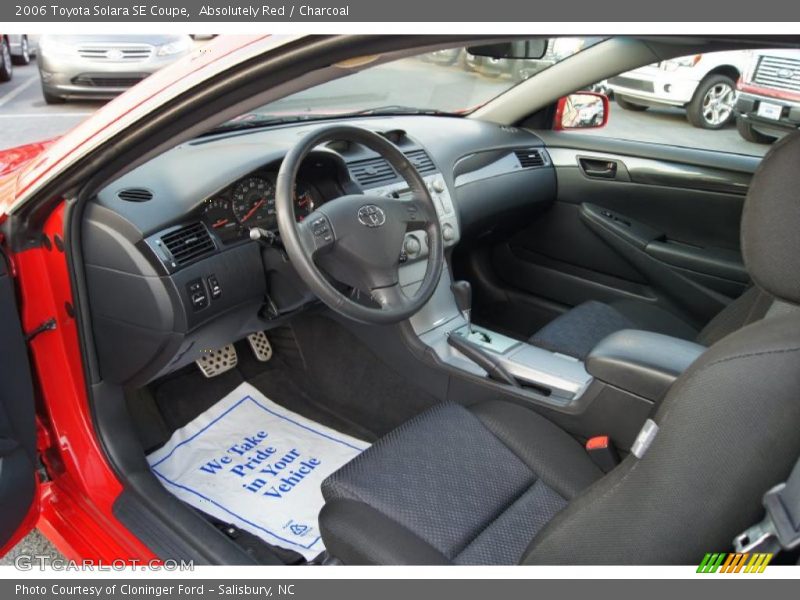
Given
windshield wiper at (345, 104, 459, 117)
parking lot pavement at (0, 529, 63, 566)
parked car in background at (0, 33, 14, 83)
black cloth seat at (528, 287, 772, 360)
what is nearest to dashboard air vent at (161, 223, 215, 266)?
parking lot pavement at (0, 529, 63, 566)

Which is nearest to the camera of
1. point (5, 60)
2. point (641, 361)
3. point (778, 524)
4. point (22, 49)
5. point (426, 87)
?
point (778, 524)

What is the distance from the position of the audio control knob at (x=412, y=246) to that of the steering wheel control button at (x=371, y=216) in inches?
18.8

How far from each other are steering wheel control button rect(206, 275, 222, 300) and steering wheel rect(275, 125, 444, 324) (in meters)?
0.34

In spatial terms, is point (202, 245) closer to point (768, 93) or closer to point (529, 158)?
point (529, 158)

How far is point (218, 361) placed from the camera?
2.66 m

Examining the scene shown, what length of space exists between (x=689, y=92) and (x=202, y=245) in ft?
11.9

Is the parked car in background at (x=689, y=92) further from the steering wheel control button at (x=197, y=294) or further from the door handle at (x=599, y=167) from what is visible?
the steering wheel control button at (x=197, y=294)

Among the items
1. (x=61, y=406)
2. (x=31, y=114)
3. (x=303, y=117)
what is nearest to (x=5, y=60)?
(x=31, y=114)

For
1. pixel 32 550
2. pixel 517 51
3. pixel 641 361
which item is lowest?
pixel 32 550

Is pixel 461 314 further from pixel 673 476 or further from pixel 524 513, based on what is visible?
pixel 673 476

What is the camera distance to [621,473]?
107 cm

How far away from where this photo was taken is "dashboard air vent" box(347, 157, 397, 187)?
2.31 metres

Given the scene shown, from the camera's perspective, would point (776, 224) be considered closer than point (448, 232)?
Yes

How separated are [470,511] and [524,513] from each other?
14 centimetres
